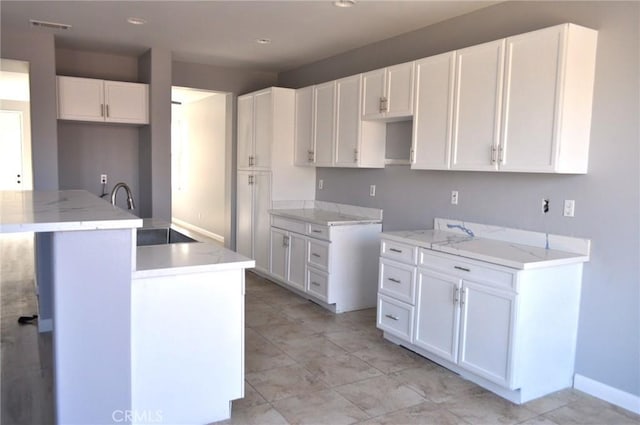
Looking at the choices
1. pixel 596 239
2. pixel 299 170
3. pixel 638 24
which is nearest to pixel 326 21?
pixel 299 170

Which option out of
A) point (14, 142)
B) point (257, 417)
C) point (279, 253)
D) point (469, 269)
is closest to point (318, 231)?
point (279, 253)

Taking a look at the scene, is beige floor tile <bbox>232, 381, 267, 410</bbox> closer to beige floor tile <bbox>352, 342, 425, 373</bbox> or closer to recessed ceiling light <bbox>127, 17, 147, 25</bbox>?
beige floor tile <bbox>352, 342, 425, 373</bbox>

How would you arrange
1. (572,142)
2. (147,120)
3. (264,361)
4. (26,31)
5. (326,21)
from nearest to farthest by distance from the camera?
(572,142)
(264,361)
(326,21)
(26,31)
(147,120)

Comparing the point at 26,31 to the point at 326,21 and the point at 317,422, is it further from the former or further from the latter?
the point at 317,422

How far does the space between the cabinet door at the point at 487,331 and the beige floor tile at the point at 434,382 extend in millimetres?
129

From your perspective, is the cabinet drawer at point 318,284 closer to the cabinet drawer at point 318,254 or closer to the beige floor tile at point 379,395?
the cabinet drawer at point 318,254

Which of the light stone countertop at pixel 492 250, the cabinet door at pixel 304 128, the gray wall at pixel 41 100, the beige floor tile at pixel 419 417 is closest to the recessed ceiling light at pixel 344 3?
the cabinet door at pixel 304 128

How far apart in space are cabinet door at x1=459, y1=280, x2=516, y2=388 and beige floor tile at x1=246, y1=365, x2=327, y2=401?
0.92 metres

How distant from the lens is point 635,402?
2.67 m

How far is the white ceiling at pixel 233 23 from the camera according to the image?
3646 millimetres

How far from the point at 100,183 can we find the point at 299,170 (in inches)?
91.9

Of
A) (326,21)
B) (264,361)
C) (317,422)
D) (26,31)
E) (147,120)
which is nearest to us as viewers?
(317,422)

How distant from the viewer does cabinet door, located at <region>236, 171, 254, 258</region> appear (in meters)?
5.70

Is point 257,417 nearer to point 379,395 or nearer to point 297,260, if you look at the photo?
point 379,395
